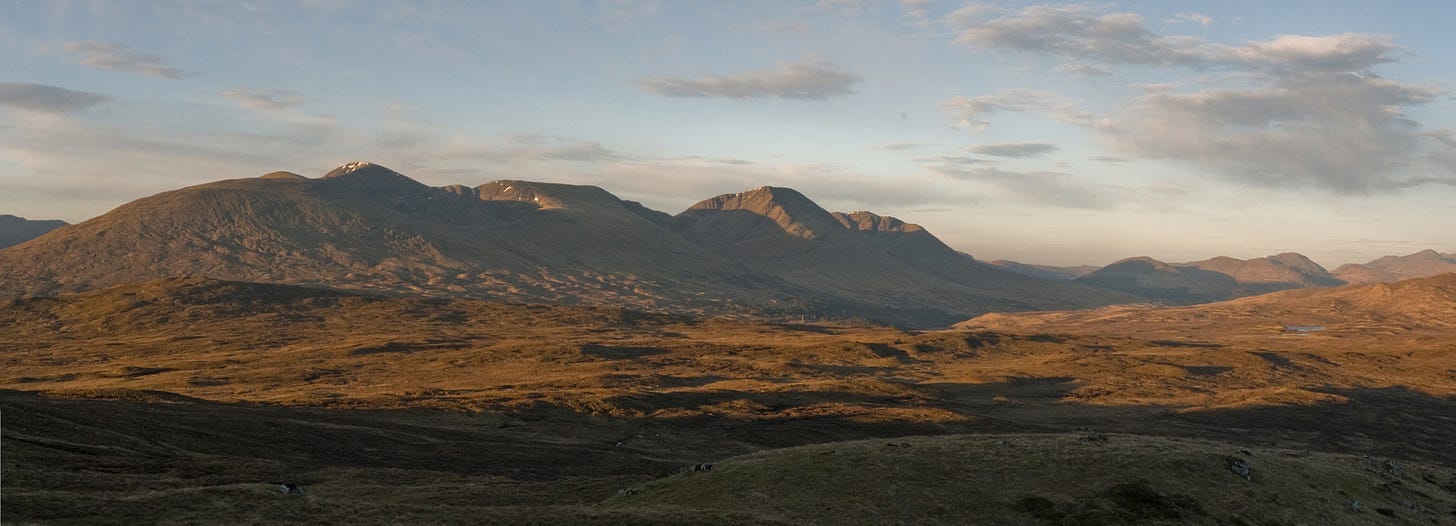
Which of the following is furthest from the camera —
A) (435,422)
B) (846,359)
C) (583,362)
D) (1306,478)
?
(846,359)

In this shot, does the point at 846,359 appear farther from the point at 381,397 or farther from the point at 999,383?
the point at 381,397

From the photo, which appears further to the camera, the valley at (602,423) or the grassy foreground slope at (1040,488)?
the valley at (602,423)

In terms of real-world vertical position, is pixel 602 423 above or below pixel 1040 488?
below

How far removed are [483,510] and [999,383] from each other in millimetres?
132567

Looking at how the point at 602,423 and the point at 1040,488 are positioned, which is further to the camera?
the point at 602,423

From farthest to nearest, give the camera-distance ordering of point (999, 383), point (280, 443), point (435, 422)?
point (999, 383) → point (435, 422) → point (280, 443)

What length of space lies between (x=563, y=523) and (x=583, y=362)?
137914 millimetres

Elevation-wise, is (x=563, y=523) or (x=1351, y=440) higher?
(x=563, y=523)

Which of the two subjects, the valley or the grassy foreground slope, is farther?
the valley

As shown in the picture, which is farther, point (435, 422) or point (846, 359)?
point (846, 359)

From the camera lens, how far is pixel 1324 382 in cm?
17950

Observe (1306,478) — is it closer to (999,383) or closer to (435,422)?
(435,422)

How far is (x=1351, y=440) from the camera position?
11650cm

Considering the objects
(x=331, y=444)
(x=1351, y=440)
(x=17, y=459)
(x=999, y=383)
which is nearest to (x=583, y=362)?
(x=999, y=383)
